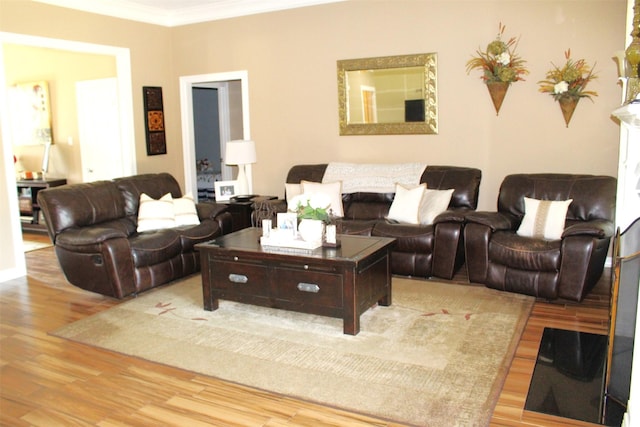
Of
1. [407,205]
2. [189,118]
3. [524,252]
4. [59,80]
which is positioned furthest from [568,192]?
[59,80]

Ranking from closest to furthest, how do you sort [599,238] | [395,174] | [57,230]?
[599,238] → [57,230] → [395,174]

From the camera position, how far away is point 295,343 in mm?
3621

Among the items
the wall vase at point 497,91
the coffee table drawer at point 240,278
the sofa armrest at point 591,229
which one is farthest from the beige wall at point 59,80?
the sofa armrest at point 591,229

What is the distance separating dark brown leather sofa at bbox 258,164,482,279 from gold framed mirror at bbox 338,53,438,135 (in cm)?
66

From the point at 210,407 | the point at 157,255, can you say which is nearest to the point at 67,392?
the point at 210,407

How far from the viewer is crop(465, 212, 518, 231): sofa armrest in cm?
459

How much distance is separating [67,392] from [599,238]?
375 cm

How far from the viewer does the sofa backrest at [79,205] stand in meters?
4.80

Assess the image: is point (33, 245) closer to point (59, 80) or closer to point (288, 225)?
point (59, 80)

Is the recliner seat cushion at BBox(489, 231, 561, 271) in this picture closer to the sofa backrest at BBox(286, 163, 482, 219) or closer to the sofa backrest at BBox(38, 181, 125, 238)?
the sofa backrest at BBox(286, 163, 482, 219)

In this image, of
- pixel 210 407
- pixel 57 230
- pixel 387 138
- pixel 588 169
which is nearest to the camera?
pixel 210 407

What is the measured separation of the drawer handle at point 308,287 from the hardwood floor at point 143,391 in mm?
927

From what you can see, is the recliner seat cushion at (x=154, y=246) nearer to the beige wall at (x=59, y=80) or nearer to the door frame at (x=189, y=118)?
Result: the door frame at (x=189, y=118)

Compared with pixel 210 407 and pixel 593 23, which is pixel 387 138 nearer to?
pixel 593 23
